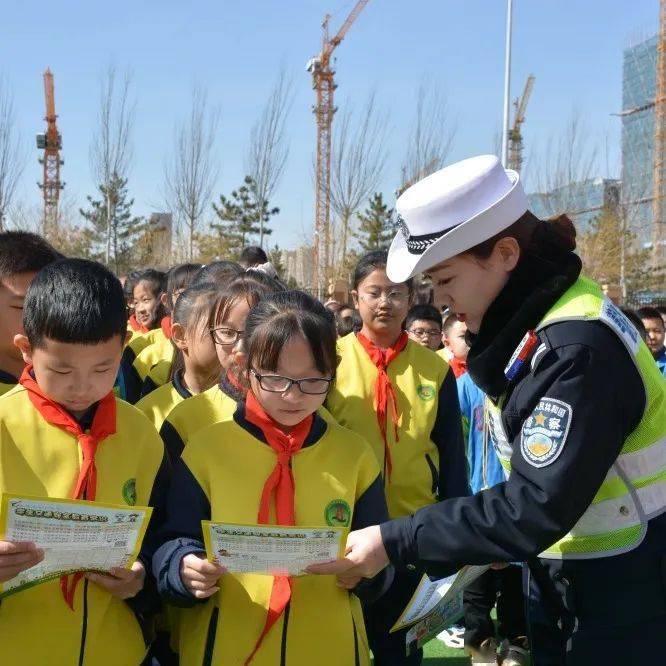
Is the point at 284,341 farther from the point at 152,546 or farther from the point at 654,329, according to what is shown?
the point at 654,329

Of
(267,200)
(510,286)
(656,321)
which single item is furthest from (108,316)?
(267,200)

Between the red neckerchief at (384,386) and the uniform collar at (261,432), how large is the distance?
1.15 metres

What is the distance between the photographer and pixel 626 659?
6.22 feet

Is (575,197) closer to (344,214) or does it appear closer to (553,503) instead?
(344,214)

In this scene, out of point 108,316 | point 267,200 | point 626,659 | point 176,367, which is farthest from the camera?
point 267,200

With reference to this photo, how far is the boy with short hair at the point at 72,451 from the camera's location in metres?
1.91

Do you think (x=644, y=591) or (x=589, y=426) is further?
(x=644, y=591)

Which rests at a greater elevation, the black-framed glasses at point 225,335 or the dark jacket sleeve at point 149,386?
the black-framed glasses at point 225,335

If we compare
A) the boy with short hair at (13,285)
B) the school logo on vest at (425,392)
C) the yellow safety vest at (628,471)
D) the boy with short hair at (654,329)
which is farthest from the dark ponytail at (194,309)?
the boy with short hair at (654,329)

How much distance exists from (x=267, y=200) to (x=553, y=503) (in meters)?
24.2

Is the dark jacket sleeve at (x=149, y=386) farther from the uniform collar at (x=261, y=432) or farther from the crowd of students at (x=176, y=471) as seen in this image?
the uniform collar at (x=261, y=432)

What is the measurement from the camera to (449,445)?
349cm

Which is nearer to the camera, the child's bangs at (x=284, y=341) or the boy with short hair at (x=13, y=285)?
the child's bangs at (x=284, y=341)

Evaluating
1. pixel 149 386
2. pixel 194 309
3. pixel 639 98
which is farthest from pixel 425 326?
pixel 639 98
